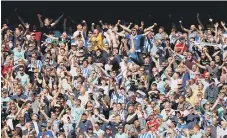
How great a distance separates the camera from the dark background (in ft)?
126

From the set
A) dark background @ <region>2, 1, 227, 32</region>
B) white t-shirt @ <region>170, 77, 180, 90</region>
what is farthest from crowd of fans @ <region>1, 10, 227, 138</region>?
dark background @ <region>2, 1, 227, 32</region>

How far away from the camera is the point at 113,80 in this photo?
119 ft

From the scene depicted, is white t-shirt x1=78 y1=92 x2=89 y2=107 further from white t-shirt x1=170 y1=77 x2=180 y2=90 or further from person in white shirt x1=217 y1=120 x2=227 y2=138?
person in white shirt x1=217 y1=120 x2=227 y2=138

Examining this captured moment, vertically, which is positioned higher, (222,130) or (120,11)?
(120,11)

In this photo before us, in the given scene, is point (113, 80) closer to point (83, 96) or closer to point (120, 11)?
point (83, 96)

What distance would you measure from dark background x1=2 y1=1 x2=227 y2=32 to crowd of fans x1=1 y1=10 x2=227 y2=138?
0.29m

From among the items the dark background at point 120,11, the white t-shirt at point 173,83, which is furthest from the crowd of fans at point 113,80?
the dark background at point 120,11

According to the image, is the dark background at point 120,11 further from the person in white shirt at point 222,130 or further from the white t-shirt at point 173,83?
the person in white shirt at point 222,130

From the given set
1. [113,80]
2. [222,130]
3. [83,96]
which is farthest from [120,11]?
[222,130]

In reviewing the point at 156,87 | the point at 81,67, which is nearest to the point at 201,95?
the point at 156,87

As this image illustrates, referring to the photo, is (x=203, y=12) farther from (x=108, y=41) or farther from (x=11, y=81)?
(x=11, y=81)

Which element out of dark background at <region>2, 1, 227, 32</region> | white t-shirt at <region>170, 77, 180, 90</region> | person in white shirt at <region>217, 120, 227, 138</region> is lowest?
person in white shirt at <region>217, 120, 227, 138</region>

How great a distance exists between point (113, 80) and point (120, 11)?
3.37 m

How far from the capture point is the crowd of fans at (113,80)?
35.1 m
